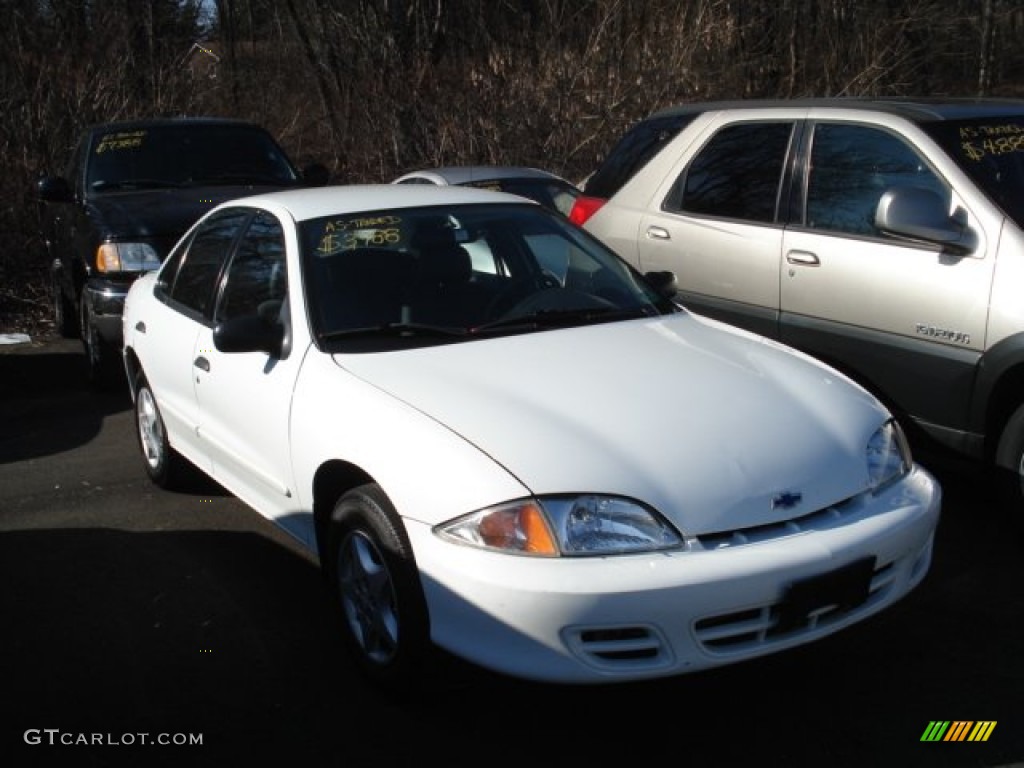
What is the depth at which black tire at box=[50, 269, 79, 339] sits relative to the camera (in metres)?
9.89

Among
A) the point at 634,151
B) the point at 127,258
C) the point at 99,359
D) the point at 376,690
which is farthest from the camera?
the point at 99,359

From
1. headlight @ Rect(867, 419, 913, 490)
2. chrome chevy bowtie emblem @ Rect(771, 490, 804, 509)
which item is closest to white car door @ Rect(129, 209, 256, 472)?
chrome chevy bowtie emblem @ Rect(771, 490, 804, 509)

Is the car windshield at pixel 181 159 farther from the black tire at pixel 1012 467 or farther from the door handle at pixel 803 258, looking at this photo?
the black tire at pixel 1012 467

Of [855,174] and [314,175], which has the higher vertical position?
[855,174]

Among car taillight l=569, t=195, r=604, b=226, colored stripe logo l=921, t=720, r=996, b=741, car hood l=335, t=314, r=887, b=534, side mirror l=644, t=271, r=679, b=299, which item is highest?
car taillight l=569, t=195, r=604, b=226

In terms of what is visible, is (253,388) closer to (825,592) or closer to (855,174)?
(825,592)

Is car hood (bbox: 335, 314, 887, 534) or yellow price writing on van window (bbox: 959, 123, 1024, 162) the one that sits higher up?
yellow price writing on van window (bbox: 959, 123, 1024, 162)

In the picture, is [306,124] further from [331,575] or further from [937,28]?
[331,575]

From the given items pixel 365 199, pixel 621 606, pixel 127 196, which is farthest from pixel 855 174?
pixel 127 196

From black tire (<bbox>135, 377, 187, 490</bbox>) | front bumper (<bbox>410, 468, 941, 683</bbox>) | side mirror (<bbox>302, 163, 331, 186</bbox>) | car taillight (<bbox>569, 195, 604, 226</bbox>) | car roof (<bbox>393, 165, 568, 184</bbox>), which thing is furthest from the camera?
car roof (<bbox>393, 165, 568, 184</bbox>)

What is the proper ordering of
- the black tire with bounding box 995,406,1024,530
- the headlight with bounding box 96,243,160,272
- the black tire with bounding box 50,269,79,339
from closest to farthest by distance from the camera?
the black tire with bounding box 995,406,1024,530 → the headlight with bounding box 96,243,160,272 → the black tire with bounding box 50,269,79,339

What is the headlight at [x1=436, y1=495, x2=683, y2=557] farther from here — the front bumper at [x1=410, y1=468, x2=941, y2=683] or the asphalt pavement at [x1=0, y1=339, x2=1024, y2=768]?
the asphalt pavement at [x1=0, y1=339, x2=1024, y2=768]

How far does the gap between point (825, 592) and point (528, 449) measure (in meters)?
0.93

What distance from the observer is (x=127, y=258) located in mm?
7887
